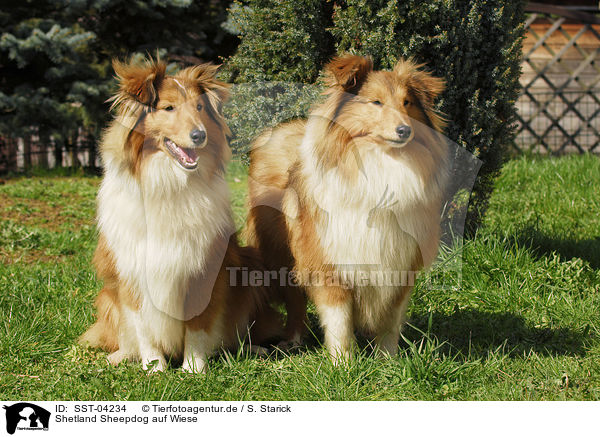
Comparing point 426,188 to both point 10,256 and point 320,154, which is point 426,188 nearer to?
point 320,154

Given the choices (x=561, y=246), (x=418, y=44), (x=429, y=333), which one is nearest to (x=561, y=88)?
(x=561, y=246)

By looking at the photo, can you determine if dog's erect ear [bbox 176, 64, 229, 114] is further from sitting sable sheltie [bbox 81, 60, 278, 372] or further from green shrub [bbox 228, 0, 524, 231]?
green shrub [bbox 228, 0, 524, 231]

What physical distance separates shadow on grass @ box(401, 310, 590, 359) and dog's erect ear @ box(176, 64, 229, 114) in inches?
64.6

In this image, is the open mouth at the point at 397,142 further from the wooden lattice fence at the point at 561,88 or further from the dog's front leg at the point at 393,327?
the wooden lattice fence at the point at 561,88

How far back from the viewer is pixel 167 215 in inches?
114

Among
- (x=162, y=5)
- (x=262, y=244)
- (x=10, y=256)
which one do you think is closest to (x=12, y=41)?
(x=162, y=5)

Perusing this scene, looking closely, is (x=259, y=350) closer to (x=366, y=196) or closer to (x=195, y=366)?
(x=195, y=366)

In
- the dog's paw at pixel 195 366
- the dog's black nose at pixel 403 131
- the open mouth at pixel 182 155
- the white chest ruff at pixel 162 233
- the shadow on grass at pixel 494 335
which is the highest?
the dog's black nose at pixel 403 131

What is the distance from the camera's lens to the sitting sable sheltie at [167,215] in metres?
2.80

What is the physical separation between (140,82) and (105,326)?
57.5 inches

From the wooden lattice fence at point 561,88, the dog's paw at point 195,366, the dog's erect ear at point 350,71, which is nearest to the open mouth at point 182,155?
the dog's erect ear at point 350,71

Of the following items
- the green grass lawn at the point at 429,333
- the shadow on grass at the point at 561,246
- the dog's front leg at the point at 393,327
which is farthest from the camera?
the shadow on grass at the point at 561,246

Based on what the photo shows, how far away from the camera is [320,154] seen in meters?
3.00
